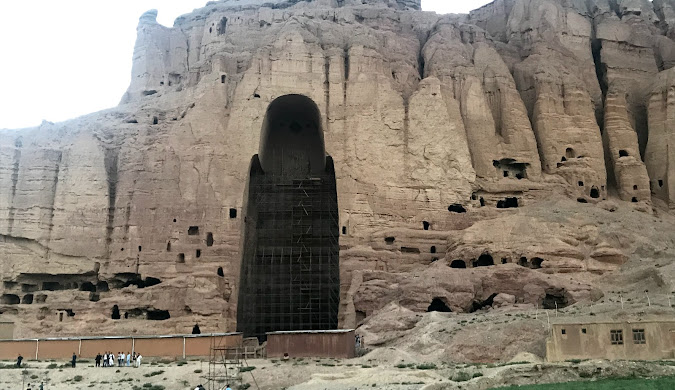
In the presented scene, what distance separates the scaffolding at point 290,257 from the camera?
1385 inches

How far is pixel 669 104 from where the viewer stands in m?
40.0

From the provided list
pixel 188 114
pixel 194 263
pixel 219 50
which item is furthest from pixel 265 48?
pixel 194 263

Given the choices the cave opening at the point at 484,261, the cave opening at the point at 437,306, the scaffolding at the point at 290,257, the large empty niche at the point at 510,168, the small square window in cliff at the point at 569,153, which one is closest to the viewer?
the cave opening at the point at 437,306

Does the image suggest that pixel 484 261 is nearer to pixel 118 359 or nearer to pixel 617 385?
pixel 617 385

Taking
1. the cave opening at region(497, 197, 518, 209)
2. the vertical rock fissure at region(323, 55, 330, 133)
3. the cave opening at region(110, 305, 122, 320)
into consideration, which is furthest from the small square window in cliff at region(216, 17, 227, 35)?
the cave opening at region(497, 197, 518, 209)

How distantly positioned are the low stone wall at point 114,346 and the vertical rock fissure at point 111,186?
317 inches

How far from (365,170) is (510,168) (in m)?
9.06

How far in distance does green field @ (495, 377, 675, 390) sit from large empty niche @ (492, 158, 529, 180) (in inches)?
853

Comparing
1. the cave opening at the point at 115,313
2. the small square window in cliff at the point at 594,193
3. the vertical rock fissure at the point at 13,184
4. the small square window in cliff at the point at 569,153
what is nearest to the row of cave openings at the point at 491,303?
the small square window in cliff at the point at 594,193

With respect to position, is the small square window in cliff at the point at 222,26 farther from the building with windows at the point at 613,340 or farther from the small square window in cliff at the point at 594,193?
the building with windows at the point at 613,340

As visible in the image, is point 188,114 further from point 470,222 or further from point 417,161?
point 470,222

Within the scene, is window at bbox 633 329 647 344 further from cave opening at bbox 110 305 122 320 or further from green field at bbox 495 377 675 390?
cave opening at bbox 110 305 122 320

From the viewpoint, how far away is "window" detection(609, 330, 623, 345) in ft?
72.6

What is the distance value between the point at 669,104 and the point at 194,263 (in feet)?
93.6
